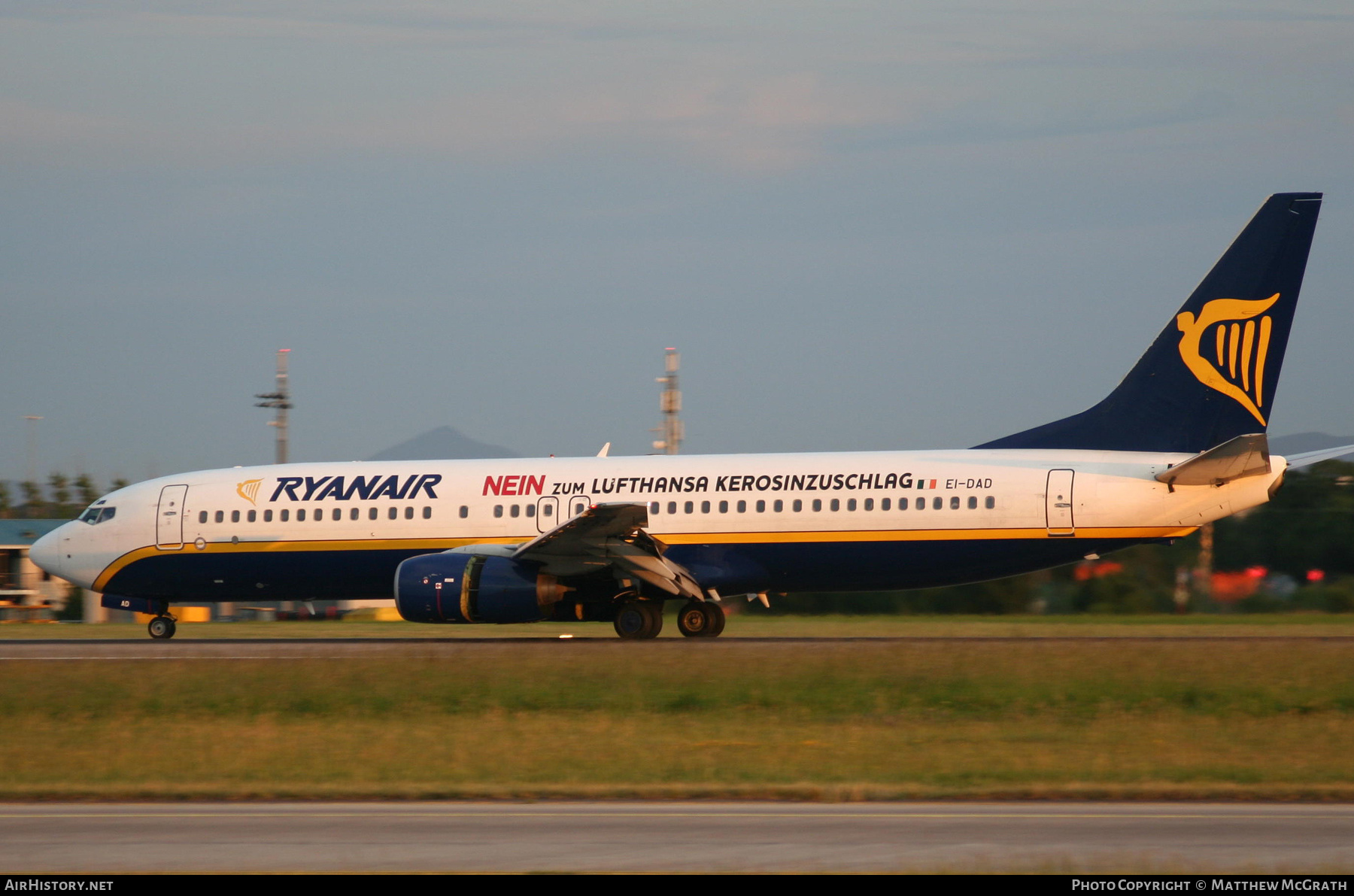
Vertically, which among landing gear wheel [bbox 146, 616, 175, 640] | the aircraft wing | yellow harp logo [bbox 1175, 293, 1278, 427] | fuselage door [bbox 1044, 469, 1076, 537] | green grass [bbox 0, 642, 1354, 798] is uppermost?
yellow harp logo [bbox 1175, 293, 1278, 427]

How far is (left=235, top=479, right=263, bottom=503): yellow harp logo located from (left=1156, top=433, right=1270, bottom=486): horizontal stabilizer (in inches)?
601

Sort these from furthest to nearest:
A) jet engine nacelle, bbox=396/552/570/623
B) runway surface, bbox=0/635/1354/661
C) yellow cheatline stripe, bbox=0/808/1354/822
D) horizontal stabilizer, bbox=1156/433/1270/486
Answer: jet engine nacelle, bbox=396/552/570/623 < horizontal stabilizer, bbox=1156/433/1270/486 < runway surface, bbox=0/635/1354/661 < yellow cheatline stripe, bbox=0/808/1354/822

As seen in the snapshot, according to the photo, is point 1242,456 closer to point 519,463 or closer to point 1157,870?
point 519,463

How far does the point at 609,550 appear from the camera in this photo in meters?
22.7

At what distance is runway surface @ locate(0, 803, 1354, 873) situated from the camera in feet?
26.4

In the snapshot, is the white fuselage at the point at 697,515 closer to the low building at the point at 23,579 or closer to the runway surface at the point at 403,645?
the runway surface at the point at 403,645

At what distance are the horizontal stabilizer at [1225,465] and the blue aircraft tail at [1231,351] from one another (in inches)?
38.8

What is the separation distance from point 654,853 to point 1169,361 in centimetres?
1735

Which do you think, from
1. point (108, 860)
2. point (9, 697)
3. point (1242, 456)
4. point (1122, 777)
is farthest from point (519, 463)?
point (108, 860)

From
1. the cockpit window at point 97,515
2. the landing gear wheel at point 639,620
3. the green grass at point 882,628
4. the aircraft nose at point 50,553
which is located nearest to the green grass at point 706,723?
the landing gear wheel at point 639,620

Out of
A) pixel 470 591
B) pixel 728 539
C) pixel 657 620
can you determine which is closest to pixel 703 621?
pixel 657 620

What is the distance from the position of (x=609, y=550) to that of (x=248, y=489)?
7377mm

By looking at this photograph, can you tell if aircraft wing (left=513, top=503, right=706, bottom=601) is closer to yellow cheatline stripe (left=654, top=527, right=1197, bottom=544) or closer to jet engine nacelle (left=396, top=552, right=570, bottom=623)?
jet engine nacelle (left=396, top=552, right=570, bottom=623)

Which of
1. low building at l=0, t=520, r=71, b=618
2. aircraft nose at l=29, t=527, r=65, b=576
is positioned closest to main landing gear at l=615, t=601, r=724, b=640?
aircraft nose at l=29, t=527, r=65, b=576
